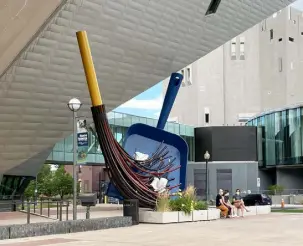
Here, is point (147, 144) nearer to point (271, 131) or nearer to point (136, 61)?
point (136, 61)

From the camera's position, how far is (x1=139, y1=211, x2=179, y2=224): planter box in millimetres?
18969

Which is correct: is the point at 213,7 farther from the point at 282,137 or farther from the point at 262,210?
the point at 282,137

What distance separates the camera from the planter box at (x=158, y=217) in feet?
62.2

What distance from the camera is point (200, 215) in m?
20.7

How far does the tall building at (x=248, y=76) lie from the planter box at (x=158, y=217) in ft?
213

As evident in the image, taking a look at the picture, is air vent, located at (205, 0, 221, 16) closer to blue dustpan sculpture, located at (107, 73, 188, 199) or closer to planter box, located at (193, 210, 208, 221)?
blue dustpan sculpture, located at (107, 73, 188, 199)

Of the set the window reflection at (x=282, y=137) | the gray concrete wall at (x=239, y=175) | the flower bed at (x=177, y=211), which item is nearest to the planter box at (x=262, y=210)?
the flower bed at (x=177, y=211)

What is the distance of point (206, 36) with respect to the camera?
29812mm

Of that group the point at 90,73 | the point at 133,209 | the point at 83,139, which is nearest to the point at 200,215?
the point at 133,209

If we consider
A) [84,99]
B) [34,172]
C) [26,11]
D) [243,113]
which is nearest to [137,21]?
[84,99]

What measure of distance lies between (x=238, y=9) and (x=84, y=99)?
31.8ft

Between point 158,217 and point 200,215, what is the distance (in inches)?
92.5

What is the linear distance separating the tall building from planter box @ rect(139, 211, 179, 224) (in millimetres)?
64778

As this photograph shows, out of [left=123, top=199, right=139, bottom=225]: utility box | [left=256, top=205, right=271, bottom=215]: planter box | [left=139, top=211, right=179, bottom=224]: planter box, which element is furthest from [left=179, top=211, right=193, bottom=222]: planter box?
[left=256, top=205, right=271, bottom=215]: planter box
